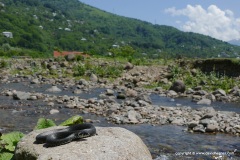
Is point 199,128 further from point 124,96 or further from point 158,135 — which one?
point 124,96

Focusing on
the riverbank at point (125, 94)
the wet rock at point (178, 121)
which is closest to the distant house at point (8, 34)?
the riverbank at point (125, 94)

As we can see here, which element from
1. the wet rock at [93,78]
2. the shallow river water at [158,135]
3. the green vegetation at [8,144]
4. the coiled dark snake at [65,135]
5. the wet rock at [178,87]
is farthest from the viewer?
the wet rock at [93,78]

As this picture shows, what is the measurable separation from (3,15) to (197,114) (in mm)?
173210

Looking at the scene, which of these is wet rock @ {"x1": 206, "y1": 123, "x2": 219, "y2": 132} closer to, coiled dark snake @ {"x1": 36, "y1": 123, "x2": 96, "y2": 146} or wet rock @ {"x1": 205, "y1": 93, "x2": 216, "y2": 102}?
coiled dark snake @ {"x1": 36, "y1": 123, "x2": 96, "y2": 146}

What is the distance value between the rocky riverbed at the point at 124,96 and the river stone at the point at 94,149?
8685 mm

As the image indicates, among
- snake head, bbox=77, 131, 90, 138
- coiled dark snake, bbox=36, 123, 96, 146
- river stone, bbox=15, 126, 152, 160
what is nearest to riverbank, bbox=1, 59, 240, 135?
river stone, bbox=15, 126, 152, 160

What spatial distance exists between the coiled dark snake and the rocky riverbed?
9.03 meters

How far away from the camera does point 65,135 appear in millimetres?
7156

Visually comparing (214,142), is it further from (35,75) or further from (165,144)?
(35,75)

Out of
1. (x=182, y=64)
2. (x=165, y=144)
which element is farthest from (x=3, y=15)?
(x=165, y=144)

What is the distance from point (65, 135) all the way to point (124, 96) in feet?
61.3

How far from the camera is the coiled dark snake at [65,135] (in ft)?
22.6

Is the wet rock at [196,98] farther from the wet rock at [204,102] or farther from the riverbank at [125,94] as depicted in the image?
the wet rock at [204,102]

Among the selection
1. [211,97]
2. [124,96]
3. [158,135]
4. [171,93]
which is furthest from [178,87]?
[158,135]
